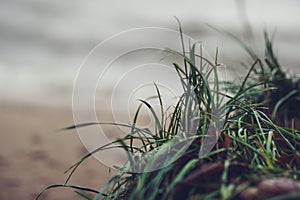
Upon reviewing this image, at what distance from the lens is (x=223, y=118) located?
74 cm

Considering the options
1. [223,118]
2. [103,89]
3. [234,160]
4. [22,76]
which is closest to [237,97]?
[223,118]

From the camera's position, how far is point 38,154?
168 centimetres

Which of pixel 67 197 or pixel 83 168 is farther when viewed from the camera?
pixel 83 168

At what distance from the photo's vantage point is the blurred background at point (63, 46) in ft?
5.62

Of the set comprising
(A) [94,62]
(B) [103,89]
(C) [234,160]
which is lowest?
(C) [234,160]

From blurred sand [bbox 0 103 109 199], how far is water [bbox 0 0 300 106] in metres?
0.18

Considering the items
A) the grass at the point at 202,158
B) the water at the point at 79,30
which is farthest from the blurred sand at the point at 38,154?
the grass at the point at 202,158

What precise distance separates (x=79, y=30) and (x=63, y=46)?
15 cm

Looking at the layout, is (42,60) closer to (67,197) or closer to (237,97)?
(67,197)

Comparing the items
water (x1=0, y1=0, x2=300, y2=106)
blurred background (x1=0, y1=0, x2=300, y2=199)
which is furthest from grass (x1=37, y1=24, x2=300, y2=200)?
water (x1=0, y1=0, x2=300, y2=106)

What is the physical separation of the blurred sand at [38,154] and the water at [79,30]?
18 cm

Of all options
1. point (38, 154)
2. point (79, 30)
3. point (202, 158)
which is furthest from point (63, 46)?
point (202, 158)

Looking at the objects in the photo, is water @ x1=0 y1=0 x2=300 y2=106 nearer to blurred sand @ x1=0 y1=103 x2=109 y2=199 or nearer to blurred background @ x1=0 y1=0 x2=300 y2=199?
blurred background @ x1=0 y1=0 x2=300 y2=199

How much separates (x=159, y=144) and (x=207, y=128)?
0.25 feet
